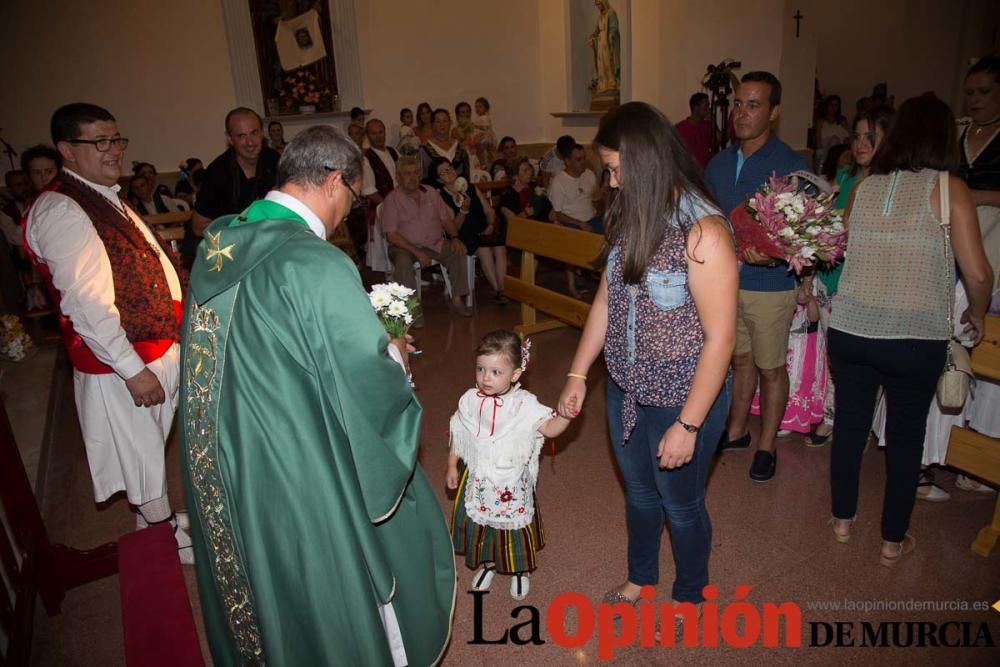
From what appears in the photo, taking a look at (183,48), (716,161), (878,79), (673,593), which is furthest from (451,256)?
(878,79)

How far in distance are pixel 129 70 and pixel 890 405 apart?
10.6 m

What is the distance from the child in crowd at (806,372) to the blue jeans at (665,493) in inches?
65.5

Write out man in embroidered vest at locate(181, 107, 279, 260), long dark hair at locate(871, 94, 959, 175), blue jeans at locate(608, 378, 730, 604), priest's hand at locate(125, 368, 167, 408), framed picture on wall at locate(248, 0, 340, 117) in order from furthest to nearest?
framed picture on wall at locate(248, 0, 340, 117)
man in embroidered vest at locate(181, 107, 279, 260)
priest's hand at locate(125, 368, 167, 408)
long dark hair at locate(871, 94, 959, 175)
blue jeans at locate(608, 378, 730, 604)

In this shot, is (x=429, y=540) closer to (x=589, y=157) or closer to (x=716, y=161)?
(x=716, y=161)

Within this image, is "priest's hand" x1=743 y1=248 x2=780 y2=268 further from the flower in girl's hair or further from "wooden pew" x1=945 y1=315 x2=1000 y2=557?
the flower in girl's hair

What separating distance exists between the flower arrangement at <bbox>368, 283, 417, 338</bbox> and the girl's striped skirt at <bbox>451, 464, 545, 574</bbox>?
718mm

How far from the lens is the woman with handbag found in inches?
88.1

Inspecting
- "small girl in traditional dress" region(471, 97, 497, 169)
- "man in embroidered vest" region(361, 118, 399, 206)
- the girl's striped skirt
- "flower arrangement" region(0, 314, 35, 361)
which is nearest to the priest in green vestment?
the girl's striped skirt

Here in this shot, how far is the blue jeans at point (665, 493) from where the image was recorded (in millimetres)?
2031

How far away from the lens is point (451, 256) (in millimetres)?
6336

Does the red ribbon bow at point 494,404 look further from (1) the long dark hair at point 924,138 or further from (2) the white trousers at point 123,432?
(1) the long dark hair at point 924,138

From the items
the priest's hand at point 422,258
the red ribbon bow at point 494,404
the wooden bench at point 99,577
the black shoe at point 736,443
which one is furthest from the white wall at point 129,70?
the red ribbon bow at point 494,404

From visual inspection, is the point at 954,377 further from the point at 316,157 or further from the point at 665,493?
the point at 316,157

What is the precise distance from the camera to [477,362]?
2270mm
